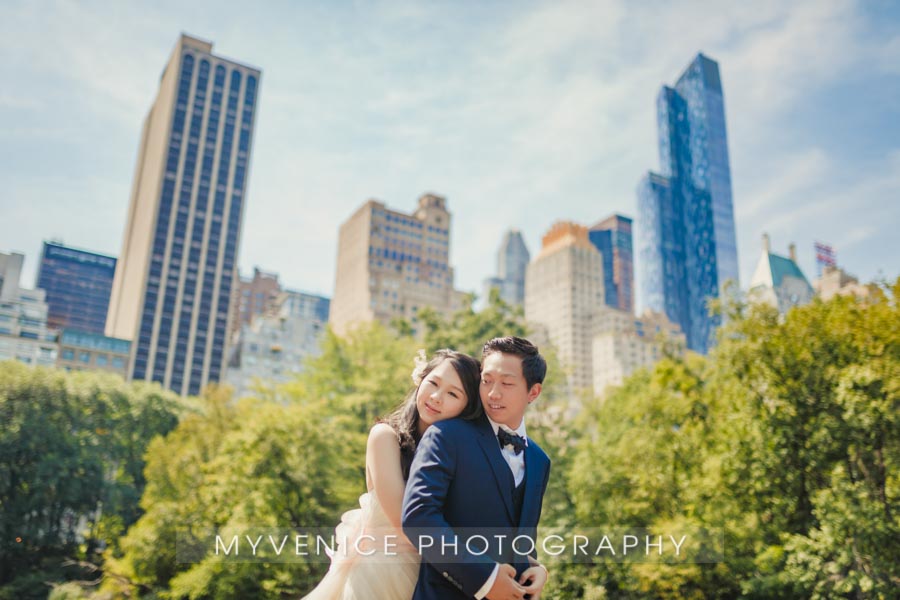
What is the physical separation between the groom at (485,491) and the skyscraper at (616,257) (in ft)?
473

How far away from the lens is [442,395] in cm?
291

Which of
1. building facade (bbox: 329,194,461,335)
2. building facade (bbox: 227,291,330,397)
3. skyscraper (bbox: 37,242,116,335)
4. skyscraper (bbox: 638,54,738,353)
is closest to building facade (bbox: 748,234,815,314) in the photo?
skyscraper (bbox: 638,54,738,353)

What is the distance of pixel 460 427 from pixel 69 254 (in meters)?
129

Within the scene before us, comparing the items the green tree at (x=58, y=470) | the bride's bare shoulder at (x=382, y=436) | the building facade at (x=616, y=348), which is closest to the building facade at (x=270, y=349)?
the building facade at (x=616, y=348)

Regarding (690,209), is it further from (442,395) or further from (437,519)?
(437,519)

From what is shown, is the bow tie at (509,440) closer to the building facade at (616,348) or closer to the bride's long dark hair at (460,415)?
the bride's long dark hair at (460,415)

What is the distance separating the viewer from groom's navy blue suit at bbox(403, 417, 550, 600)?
8.07 feet

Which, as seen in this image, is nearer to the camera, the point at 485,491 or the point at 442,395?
the point at 485,491

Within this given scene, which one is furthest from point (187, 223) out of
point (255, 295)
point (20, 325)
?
point (255, 295)

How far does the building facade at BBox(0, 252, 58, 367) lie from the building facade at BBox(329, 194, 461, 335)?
33.0 m

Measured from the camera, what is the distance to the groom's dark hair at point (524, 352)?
2939 mm

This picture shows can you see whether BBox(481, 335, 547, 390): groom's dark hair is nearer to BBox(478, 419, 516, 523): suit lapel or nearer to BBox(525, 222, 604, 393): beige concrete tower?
BBox(478, 419, 516, 523): suit lapel

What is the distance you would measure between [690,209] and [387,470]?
4926 inches

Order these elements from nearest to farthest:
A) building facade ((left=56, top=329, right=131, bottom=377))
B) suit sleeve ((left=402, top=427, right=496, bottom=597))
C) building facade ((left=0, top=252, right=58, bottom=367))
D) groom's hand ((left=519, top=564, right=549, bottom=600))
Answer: suit sleeve ((left=402, top=427, right=496, bottom=597)) → groom's hand ((left=519, top=564, right=549, bottom=600)) → building facade ((left=56, top=329, right=131, bottom=377)) → building facade ((left=0, top=252, right=58, bottom=367))
